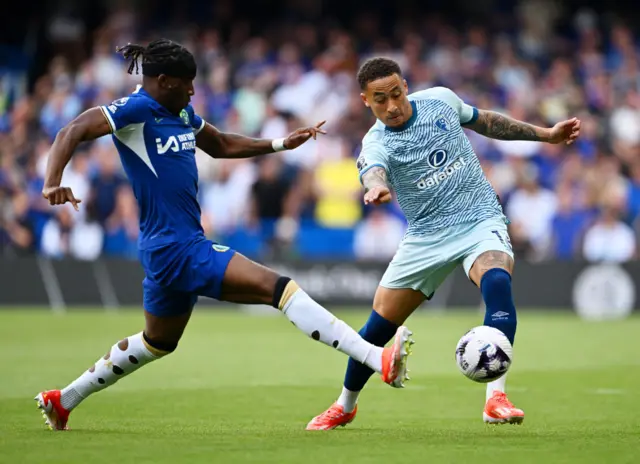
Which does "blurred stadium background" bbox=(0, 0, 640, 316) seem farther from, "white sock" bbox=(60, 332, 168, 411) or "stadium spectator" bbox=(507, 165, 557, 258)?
"white sock" bbox=(60, 332, 168, 411)

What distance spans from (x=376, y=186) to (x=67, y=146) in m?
2.02

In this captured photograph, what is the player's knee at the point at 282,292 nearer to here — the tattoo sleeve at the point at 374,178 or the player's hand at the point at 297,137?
the tattoo sleeve at the point at 374,178

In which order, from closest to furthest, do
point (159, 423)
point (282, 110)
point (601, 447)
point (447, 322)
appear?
point (601, 447) < point (159, 423) < point (447, 322) < point (282, 110)

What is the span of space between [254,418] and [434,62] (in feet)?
55.6

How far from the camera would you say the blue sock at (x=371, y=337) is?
8383 millimetres

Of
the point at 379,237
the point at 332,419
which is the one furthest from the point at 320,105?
the point at 332,419

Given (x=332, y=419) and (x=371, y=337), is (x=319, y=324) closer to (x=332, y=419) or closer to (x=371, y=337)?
(x=371, y=337)

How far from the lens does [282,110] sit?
23922 millimetres

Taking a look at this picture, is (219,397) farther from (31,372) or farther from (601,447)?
(601,447)

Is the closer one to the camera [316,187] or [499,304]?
[499,304]

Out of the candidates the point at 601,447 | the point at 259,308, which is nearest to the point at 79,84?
the point at 259,308

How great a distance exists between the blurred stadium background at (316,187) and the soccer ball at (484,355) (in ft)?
7.52

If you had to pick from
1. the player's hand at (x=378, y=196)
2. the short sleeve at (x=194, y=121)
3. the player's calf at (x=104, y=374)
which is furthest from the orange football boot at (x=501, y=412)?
the short sleeve at (x=194, y=121)

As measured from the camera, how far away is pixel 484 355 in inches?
295
